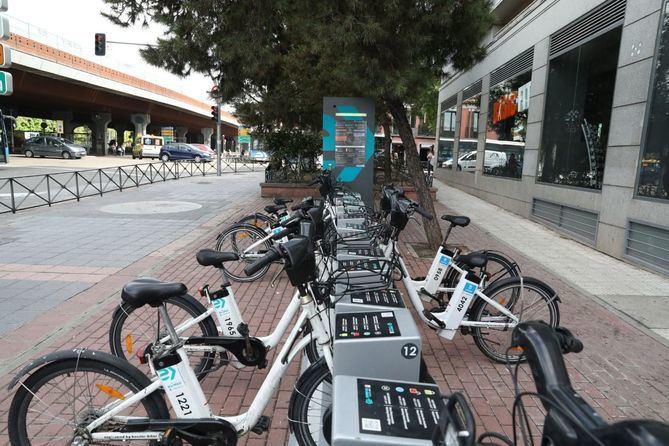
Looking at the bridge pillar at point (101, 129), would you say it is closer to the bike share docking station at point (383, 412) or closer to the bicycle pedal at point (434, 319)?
the bicycle pedal at point (434, 319)

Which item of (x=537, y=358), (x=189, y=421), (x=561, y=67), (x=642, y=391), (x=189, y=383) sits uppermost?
(x=561, y=67)

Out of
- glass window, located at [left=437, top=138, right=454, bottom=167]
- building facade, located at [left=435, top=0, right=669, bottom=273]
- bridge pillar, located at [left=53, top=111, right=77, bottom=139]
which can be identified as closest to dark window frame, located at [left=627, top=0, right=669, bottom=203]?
building facade, located at [left=435, top=0, right=669, bottom=273]

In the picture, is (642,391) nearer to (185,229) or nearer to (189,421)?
(189,421)

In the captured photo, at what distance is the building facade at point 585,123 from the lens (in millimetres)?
6879

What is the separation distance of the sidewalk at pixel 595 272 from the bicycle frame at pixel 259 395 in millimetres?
3719

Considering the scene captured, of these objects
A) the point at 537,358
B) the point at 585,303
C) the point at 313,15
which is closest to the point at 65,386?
the point at 537,358

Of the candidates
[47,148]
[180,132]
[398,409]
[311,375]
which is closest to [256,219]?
[311,375]

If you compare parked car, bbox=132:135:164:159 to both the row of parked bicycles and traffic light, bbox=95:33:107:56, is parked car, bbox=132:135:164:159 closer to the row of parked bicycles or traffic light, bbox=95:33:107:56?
traffic light, bbox=95:33:107:56

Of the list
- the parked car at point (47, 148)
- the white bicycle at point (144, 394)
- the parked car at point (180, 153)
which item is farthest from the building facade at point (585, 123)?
the parked car at point (47, 148)

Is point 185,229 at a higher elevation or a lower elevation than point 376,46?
lower

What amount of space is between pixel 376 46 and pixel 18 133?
151ft

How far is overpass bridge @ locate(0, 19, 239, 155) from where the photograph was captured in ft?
90.6

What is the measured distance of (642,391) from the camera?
341cm

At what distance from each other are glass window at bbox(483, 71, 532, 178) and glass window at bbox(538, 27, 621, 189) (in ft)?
4.15
